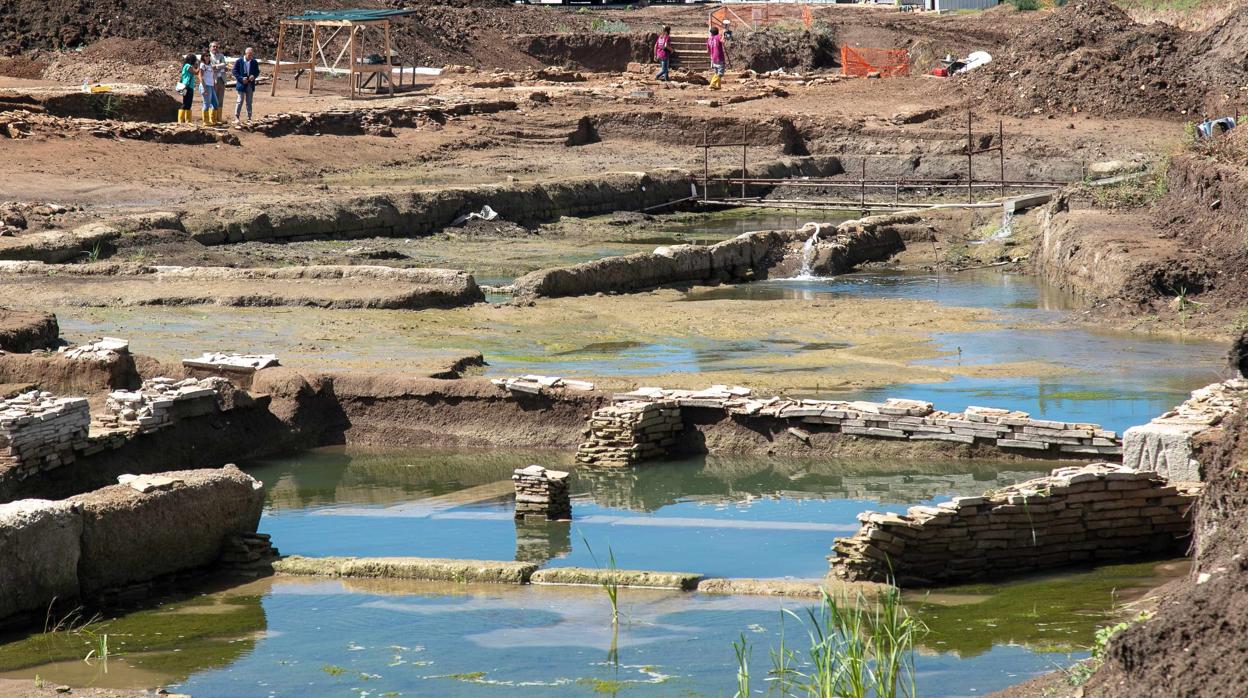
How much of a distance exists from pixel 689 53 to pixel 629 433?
33428 mm

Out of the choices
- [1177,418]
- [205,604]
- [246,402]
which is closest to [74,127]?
[246,402]

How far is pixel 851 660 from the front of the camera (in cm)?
624

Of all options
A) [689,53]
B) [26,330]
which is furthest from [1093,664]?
[689,53]

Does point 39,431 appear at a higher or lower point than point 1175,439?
lower

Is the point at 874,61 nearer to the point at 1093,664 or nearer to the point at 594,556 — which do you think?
the point at 594,556

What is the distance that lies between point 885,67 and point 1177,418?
34.4 m

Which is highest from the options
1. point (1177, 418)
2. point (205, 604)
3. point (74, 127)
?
point (74, 127)

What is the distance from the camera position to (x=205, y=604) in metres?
9.66

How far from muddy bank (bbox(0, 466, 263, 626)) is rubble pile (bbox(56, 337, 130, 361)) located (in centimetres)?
407

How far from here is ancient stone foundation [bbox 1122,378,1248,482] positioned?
1005cm

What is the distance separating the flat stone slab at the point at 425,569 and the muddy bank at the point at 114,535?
59 cm

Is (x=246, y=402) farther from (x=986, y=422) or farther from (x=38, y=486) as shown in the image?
(x=986, y=422)

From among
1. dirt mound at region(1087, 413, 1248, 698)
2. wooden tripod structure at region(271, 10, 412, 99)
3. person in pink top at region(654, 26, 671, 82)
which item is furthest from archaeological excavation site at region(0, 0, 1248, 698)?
person in pink top at region(654, 26, 671, 82)

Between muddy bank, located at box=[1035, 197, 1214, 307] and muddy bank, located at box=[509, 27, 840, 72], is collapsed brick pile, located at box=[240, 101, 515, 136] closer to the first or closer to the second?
muddy bank, located at box=[509, 27, 840, 72]
